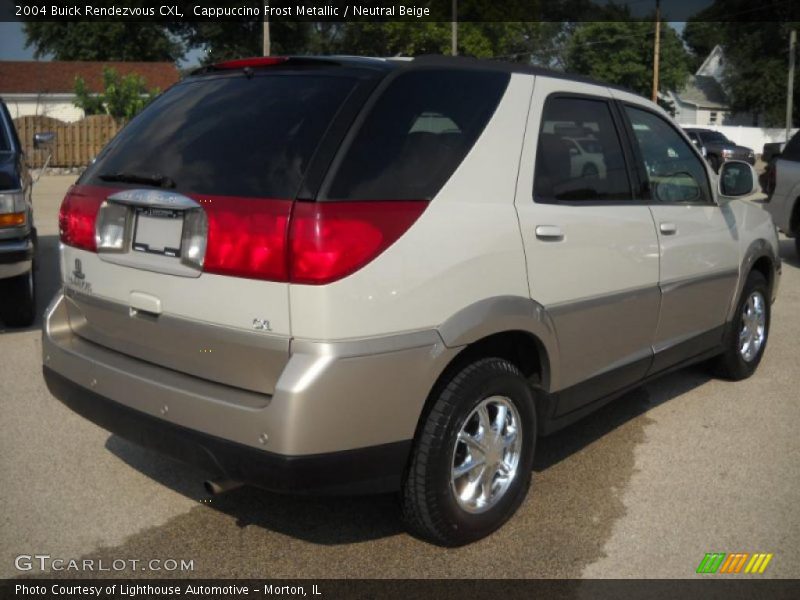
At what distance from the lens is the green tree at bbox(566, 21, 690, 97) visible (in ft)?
194

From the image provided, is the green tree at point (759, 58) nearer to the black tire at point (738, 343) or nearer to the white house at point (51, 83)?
the white house at point (51, 83)

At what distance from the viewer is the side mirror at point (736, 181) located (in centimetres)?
502

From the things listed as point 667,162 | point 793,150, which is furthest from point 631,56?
point 667,162

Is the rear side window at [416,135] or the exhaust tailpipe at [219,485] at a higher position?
the rear side window at [416,135]

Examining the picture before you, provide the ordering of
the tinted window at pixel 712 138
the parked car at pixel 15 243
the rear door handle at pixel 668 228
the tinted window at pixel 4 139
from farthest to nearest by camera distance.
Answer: the tinted window at pixel 712 138, the tinted window at pixel 4 139, the parked car at pixel 15 243, the rear door handle at pixel 668 228

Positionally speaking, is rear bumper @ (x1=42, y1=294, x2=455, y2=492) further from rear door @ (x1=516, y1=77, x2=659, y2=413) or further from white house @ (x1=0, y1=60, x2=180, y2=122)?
white house @ (x1=0, y1=60, x2=180, y2=122)

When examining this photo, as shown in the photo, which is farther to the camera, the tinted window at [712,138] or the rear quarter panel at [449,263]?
the tinted window at [712,138]

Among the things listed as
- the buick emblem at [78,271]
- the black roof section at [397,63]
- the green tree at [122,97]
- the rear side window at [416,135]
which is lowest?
the buick emblem at [78,271]

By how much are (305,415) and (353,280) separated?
0.46 m

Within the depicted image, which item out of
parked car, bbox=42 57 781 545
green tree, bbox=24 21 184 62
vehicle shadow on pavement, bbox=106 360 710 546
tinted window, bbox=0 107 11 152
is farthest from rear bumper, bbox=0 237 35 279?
green tree, bbox=24 21 184 62

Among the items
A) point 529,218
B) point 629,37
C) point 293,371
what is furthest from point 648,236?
point 629,37

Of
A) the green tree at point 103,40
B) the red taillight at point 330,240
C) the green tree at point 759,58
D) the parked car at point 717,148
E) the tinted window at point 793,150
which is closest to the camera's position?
the red taillight at point 330,240

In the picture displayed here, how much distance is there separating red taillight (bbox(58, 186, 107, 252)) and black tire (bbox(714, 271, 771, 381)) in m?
3.77

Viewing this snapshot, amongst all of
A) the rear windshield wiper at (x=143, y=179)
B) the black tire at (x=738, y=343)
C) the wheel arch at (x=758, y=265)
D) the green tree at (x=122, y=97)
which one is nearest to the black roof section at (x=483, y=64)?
the rear windshield wiper at (x=143, y=179)
